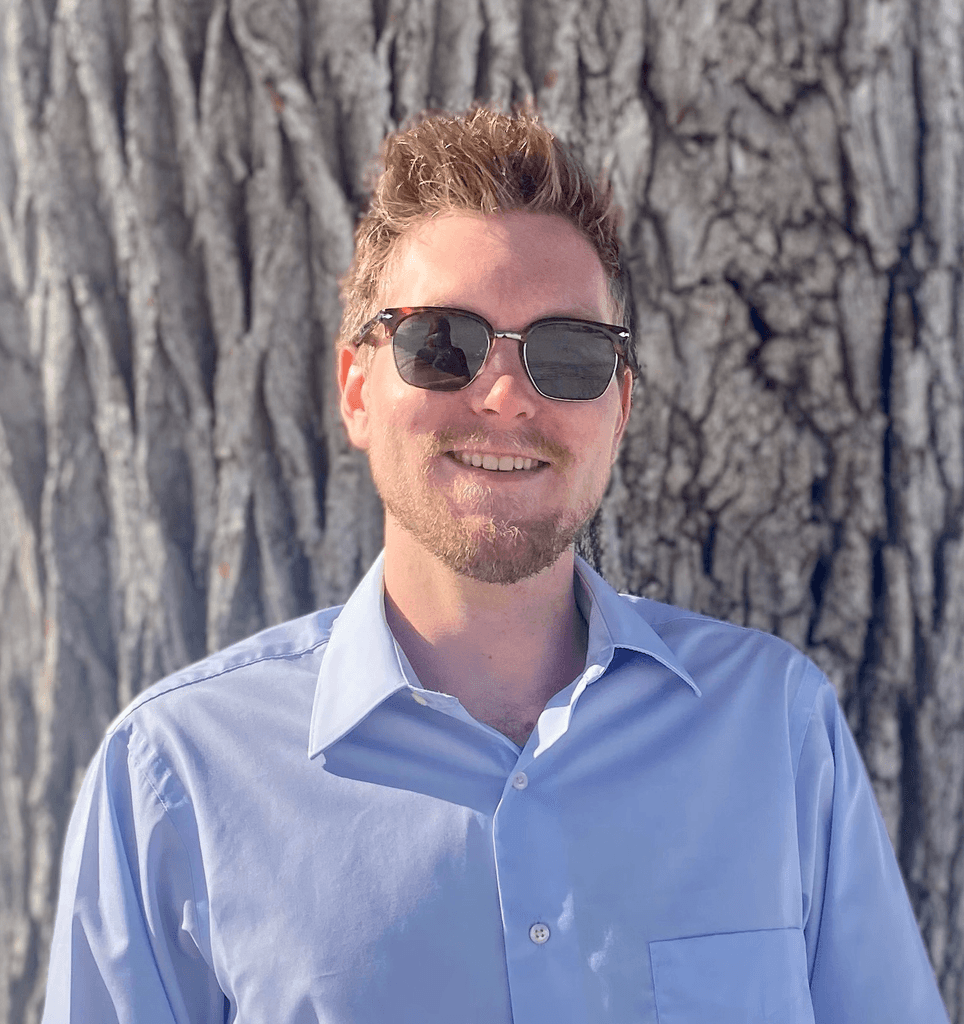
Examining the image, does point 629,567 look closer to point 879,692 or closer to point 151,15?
point 879,692

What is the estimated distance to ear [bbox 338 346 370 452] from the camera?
1.92 meters

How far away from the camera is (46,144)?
232cm

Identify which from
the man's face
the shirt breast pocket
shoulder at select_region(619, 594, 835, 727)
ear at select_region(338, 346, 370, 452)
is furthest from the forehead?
the shirt breast pocket

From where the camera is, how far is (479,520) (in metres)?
A: 1.70

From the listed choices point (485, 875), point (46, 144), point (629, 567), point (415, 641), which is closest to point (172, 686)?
point (415, 641)

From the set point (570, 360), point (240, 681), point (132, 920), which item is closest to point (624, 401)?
point (570, 360)

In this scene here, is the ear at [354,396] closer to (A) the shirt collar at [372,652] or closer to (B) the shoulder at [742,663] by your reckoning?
(A) the shirt collar at [372,652]

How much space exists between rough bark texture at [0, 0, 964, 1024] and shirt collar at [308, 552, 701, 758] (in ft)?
1.80

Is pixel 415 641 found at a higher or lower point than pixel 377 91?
lower

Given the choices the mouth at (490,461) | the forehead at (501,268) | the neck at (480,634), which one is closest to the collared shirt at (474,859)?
the neck at (480,634)

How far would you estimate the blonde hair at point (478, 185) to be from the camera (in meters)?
1.78

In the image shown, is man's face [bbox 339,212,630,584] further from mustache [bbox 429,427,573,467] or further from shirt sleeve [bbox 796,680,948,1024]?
shirt sleeve [bbox 796,680,948,1024]

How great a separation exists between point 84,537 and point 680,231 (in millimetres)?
1638

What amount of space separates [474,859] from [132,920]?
546 mm
